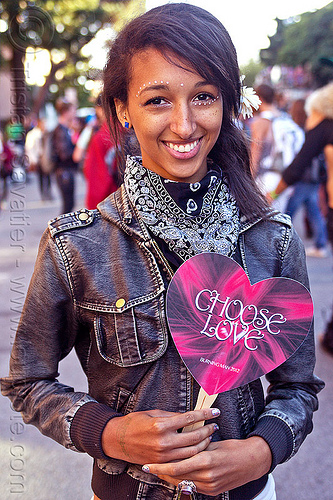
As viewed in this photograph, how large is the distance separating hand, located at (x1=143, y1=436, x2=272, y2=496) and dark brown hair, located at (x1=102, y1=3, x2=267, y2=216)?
0.60 metres

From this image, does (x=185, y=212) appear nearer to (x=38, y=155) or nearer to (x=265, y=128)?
(x=265, y=128)

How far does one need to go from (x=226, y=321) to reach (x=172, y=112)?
0.52 m

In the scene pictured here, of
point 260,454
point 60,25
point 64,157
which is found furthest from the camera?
point 60,25

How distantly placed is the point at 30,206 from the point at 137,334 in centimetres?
1138

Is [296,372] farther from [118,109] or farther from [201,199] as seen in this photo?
[118,109]

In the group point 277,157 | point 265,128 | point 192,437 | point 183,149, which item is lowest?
point 192,437

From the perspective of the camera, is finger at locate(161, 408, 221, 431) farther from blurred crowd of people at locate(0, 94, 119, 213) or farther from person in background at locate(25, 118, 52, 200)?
person in background at locate(25, 118, 52, 200)

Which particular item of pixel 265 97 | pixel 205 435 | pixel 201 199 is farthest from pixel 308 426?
pixel 265 97

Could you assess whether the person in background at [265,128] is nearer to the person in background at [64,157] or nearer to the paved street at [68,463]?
the paved street at [68,463]

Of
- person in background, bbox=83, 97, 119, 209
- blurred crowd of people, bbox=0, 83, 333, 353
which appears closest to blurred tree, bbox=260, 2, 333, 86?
blurred crowd of people, bbox=0, 83, 333, 353

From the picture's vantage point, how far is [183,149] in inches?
52.7

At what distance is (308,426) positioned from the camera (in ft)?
4.54

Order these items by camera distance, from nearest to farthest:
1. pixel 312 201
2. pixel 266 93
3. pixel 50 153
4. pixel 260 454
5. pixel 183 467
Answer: pixel 183 467 < pixel 260 454 < pixel 312 201 < pixel 266 93 < pixel 50 153

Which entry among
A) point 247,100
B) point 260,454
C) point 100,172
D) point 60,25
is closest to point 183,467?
point 260,454
